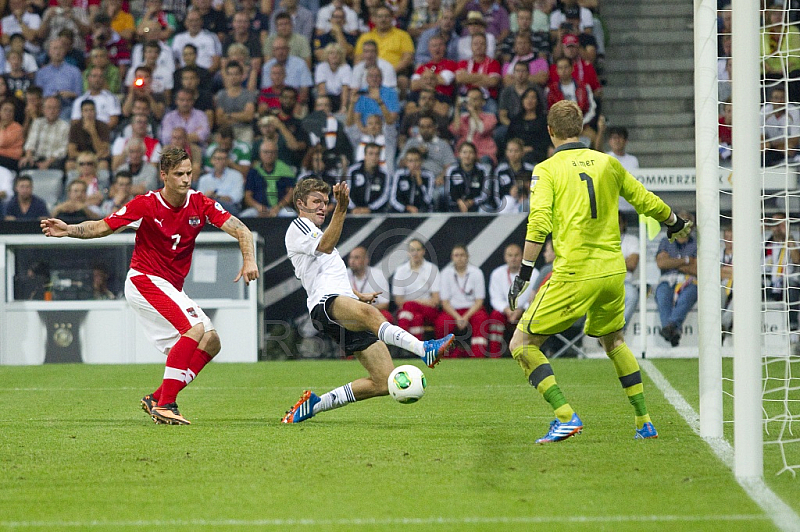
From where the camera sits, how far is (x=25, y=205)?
1534 centimetres

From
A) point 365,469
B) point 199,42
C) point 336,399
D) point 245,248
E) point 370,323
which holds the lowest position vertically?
point 365,469

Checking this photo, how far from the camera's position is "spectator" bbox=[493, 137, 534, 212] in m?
14.9

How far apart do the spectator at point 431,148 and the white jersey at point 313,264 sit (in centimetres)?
829

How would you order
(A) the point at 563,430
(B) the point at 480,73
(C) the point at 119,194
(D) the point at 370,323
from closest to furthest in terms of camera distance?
(A) the point at 563,430
(D) the point at 370,323
(C) the point at 119,194
(B) the point at 480,73

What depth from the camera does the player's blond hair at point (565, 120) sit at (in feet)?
21.1

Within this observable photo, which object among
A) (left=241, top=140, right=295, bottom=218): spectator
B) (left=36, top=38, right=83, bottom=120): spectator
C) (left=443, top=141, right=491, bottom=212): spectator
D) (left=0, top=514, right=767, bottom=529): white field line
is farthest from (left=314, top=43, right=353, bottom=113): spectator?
(left=0, top=514, right=767, bottom=529): white field line

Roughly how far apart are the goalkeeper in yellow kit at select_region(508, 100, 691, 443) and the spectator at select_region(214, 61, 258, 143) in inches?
420

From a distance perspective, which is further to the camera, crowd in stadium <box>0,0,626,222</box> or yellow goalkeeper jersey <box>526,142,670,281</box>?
crowd in stadium <box>0,0,626,222</box>

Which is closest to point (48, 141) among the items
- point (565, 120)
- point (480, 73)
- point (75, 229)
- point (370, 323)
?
point (480, 73)

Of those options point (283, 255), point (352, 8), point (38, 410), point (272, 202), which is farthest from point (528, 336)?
point (352, 8)

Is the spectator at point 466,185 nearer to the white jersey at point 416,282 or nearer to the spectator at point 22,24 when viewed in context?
the white jersey at point 416,282

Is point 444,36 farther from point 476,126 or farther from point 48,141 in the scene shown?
point 48,141

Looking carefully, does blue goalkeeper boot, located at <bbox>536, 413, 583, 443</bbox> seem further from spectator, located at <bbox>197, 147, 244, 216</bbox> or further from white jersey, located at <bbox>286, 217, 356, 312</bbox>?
spectator, located at <bbox>197, 147, 244, 216</bbox>

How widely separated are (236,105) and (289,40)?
1525 mm
